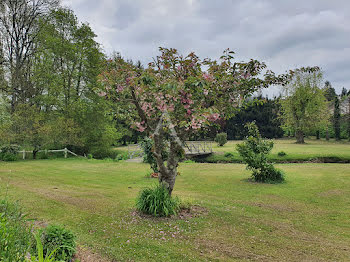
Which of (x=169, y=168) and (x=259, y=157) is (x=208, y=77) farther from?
(x=259, y=157)

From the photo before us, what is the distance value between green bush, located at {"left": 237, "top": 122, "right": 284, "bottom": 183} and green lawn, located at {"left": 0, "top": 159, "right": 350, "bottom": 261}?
1549mm

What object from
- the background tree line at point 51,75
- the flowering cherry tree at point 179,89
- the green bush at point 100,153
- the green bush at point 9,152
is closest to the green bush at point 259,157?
the flowering cherry tree at point 179,89

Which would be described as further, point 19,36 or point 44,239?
point 19,36

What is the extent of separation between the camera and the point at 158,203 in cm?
571

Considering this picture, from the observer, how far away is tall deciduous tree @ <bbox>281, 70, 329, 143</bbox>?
35.6 meters

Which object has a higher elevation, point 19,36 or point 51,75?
point 19,36

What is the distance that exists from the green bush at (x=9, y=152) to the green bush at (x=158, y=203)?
17399 millimetres

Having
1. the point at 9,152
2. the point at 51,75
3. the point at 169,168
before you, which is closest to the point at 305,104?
the point at 51,75

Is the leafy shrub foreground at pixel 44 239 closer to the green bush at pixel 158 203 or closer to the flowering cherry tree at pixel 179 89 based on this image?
the green bush at pixel 158 203

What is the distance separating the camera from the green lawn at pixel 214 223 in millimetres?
4055

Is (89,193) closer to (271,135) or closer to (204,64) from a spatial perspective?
(204,64)

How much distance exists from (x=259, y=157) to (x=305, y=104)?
3114 centimetres

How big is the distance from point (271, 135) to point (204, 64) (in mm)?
51338

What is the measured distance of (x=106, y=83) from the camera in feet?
18.4
